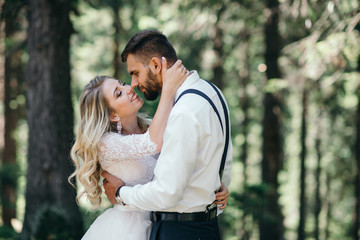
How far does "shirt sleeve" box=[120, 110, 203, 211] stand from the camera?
2527 millimetres

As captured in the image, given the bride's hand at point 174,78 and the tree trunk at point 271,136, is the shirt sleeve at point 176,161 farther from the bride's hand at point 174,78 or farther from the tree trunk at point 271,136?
the tree trunk at point 271,136

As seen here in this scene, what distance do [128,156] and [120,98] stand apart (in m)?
0.54

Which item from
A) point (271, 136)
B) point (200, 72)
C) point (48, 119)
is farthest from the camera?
point (271, 136)

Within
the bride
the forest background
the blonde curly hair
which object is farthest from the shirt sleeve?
the forest background

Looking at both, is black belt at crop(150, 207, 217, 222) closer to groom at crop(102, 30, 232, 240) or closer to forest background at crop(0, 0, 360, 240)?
groom at crop(102, 30, 232, 240)

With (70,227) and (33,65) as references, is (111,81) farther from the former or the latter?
(70,227)

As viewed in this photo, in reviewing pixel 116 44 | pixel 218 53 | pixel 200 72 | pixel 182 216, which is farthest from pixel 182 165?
pixel 116 44

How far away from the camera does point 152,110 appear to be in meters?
6.31

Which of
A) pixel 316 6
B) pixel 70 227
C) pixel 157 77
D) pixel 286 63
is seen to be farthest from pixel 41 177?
pixel 286 63

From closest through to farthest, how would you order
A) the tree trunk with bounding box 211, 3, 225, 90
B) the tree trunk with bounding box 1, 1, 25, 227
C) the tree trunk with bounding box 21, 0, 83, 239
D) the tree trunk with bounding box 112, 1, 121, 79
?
the tree trunk with bounding box 21, 0, 83, 239 < the tree trunk with bounding box 211, 3, 225, 90 < the tree trunk with bounding box 1, 1, 25, 227 < the tree trunk with bounding box 112, 1, 121, 79

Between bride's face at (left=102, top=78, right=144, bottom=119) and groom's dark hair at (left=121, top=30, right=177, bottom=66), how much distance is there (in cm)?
44

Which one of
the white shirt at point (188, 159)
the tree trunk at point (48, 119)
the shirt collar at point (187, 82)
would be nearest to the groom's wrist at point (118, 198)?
the white shirt at point (188, 159)

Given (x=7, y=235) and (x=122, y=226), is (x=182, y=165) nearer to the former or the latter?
(x=122, y=226)

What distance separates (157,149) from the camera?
3203 mm
